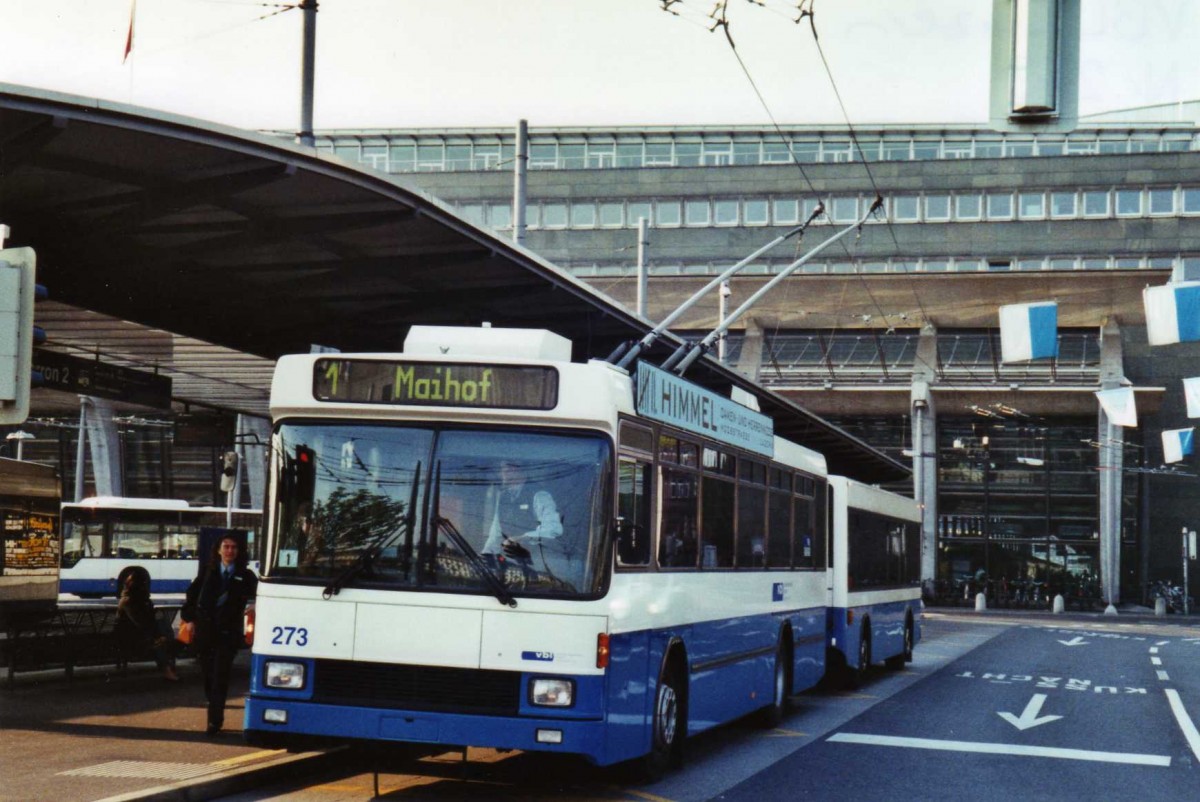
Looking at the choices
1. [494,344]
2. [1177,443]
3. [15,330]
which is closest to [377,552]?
[494,344]

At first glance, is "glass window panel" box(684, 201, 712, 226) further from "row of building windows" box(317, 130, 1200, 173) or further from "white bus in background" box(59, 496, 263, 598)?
"white bus in background" box(59, 496, 263, 598)

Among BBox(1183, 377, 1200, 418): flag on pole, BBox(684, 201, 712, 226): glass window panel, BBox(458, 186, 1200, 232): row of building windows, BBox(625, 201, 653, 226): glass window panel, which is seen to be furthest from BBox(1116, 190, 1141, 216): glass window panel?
BBox(1183, 377, 1200, 418): flag on pole

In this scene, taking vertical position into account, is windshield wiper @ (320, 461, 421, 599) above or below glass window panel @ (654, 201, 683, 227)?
below

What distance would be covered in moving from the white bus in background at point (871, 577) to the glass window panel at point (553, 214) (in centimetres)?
4046

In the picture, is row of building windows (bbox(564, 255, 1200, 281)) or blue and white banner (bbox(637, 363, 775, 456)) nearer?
blue and white banner (bbox(637, 363, 775, 456))

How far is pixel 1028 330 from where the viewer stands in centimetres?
3262

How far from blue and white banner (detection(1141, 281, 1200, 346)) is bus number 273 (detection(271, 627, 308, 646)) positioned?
71.8 feet

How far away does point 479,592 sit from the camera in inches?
371

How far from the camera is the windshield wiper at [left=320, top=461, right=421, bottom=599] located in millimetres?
A: 9492

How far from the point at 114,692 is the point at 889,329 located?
46347mm

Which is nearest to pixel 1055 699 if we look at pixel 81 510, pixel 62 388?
pixel 62 388

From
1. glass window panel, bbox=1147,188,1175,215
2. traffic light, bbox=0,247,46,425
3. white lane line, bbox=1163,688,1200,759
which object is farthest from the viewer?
glass window panel, bbox=1147,188,1175,215

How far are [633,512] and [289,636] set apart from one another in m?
2.34

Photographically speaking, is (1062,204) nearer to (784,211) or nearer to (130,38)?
(784,211)
